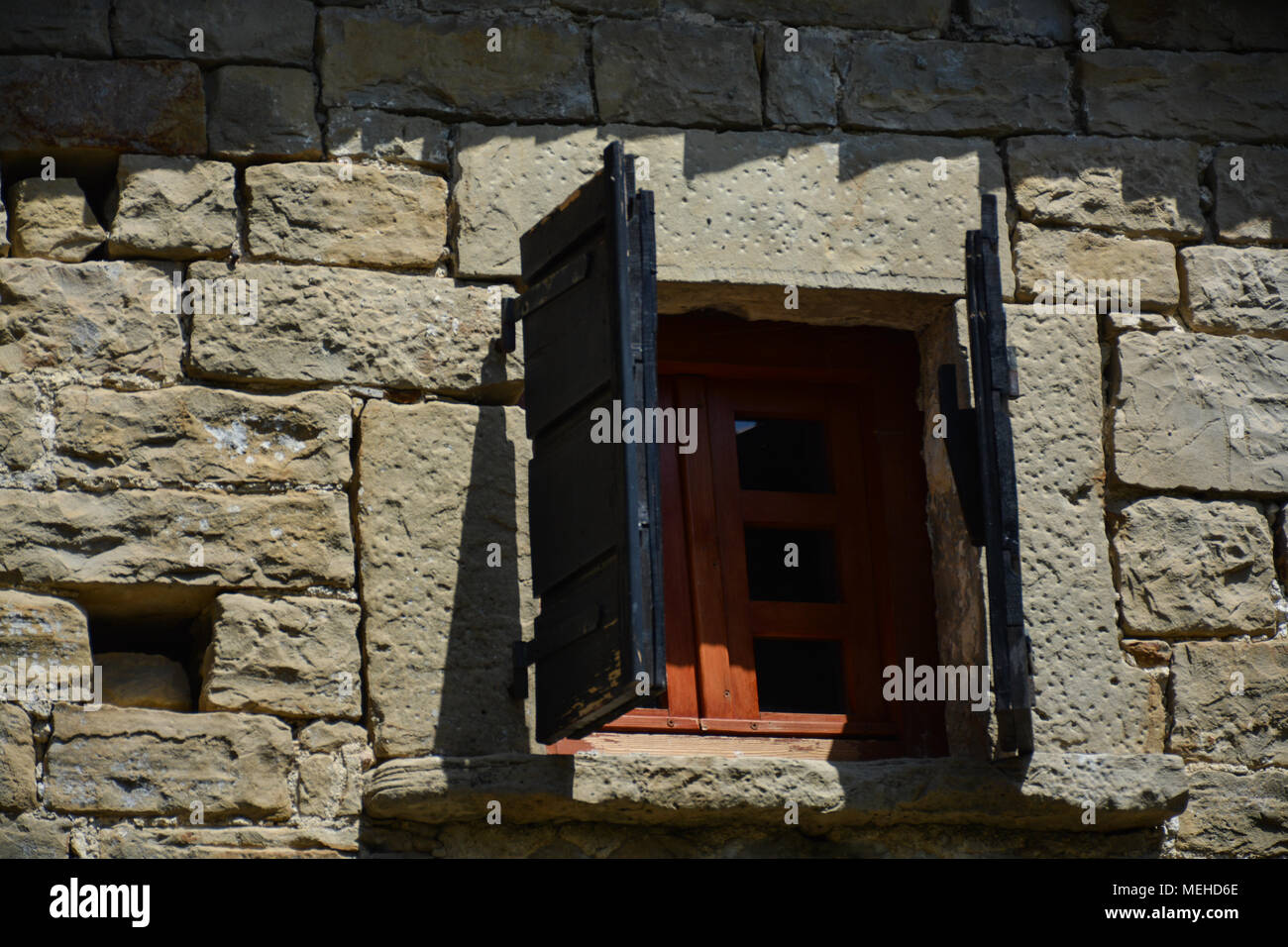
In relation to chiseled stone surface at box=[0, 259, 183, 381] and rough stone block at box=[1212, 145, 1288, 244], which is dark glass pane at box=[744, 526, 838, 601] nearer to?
rough stone block at box=[1212, 145, 1288, 244]

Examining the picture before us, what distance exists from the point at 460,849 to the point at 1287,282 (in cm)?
273

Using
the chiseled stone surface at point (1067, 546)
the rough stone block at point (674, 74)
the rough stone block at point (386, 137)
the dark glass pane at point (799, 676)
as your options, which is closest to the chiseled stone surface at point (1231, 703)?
the chiseled stone surface at point (1067, 546)

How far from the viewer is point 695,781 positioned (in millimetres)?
4684

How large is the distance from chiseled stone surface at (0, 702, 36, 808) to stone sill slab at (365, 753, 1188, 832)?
75 cm

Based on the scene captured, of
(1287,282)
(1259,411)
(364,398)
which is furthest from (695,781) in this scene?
(1287,282)

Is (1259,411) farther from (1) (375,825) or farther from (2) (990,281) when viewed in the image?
(1) (375,825)

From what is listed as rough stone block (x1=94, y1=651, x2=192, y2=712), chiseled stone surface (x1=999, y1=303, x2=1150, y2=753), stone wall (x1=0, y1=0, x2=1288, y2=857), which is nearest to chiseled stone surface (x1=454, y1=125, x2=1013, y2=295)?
stone wall (x1=0, y1=0, x2=1288, y2=857)

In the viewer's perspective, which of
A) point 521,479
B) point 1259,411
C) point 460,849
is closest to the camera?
point 460,849

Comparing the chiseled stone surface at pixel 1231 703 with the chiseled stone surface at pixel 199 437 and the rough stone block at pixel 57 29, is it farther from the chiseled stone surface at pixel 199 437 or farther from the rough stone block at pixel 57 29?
the rough stone block at pixel 57 29

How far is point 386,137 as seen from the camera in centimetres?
523

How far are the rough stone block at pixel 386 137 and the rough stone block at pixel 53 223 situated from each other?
638mm

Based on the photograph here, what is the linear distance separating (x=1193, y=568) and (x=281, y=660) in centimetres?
233

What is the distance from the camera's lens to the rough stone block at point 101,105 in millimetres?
5070

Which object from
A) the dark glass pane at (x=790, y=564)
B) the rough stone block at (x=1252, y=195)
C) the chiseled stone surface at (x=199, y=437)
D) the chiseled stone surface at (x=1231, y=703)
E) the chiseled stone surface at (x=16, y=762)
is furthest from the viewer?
the rough stone block at (x=1252, y=195)
